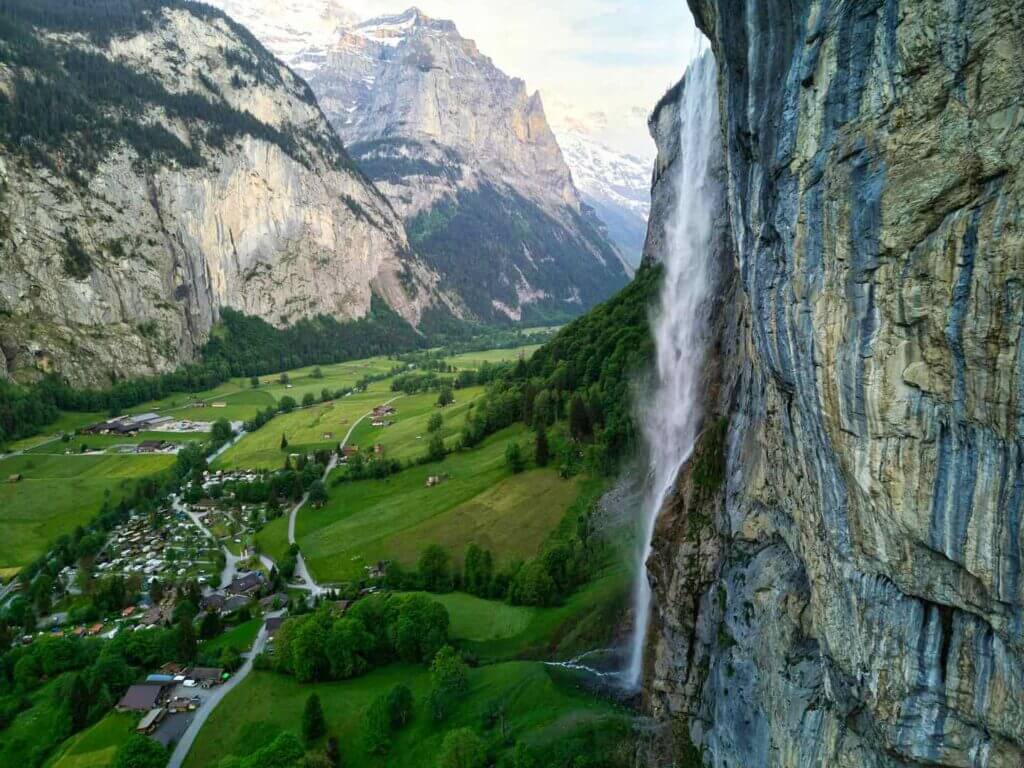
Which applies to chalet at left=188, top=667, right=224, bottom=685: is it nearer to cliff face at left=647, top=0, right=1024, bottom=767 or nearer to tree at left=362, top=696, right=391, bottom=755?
tree at left=362, top=696, right=391, bottom=755

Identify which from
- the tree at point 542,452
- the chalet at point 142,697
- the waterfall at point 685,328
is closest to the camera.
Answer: the waterfall at point 685,328

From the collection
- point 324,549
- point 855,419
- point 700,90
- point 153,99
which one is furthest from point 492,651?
point 153,99

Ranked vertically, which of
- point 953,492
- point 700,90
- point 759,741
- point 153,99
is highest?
point 153,99

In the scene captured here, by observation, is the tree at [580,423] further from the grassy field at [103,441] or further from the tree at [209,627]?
the grassy field at [103,441]

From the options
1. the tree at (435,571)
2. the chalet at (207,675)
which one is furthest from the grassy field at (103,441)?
the tree at (435,571)

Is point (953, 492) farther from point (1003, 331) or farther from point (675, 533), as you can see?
point (675, 533)

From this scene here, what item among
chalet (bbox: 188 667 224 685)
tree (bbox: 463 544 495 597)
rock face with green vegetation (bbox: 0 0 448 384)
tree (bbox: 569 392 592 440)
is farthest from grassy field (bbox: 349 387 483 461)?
rock face with green vegetation (bbox: 0 0 448 384)
